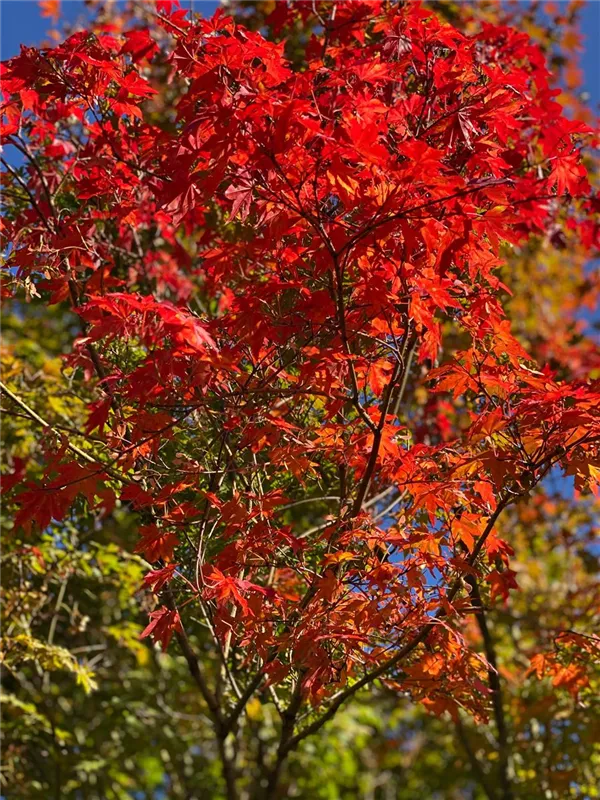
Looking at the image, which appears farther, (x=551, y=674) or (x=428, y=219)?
(x=551, y=674)

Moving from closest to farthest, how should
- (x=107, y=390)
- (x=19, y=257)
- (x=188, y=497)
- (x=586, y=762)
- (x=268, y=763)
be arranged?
1. (x=19, y=257)
2. (x=107, y=390)
3. (x=188, y=497)
4. (x=586, y=762)
5. (x=268, y=763)

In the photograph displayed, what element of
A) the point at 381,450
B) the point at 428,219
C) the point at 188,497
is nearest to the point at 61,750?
the point at 188,497

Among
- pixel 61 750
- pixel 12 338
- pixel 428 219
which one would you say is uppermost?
pixel 12 338

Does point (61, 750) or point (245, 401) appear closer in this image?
point (245, 401)

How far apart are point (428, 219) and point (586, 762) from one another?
4474mm

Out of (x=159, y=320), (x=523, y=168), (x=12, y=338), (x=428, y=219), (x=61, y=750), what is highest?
(x=12, y=338)

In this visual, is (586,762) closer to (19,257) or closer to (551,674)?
(551,674)

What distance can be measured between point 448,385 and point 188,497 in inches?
52.5

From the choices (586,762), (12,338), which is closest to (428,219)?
(586,762)

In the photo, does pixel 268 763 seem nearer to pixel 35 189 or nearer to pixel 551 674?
pixel 551 674

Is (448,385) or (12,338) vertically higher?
(12,338)

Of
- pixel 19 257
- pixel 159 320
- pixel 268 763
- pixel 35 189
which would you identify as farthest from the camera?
pixel 268 763

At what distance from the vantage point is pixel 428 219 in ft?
8.51

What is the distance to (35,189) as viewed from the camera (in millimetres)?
4113
